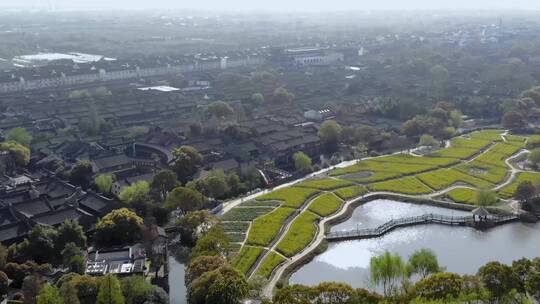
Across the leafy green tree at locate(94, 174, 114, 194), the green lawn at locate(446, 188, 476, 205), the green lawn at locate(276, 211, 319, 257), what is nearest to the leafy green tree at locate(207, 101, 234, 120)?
the leafy green tree at locate(94, 174, 114, 194)

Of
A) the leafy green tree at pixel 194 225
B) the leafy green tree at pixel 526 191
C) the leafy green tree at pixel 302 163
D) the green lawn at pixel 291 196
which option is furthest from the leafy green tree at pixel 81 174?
the leafy green tree at pixel 526 191

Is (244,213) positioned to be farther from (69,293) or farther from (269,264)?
(69,293)

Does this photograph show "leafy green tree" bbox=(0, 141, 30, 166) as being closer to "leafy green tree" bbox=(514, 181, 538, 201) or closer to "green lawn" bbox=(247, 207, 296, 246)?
"green lawn" bbox=(247, 207, 296, 246)

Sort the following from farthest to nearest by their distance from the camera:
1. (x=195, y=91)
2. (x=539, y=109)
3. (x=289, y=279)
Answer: (x=195, y=91) < (x=539, y=109) < (x=289, y=279)

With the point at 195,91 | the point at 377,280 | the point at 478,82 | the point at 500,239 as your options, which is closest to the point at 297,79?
the point at 195,91

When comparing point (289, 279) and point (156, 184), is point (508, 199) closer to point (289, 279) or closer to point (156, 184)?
point (289, 279)

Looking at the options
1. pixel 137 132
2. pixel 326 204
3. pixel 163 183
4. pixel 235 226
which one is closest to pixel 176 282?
pixel 235 226
